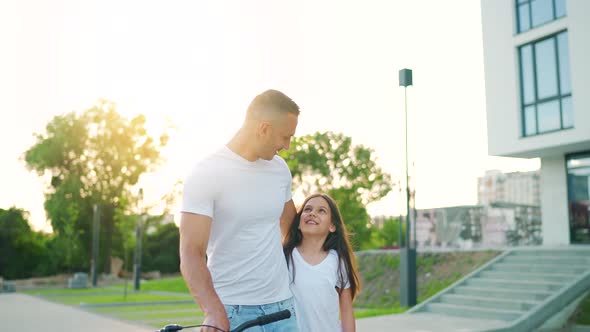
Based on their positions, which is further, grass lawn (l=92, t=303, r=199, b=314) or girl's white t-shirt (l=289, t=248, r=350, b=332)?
grass lawn (l=92, t=303, r=199, b=314)

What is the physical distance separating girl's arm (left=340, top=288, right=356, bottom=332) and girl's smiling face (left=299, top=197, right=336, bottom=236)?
439 mm

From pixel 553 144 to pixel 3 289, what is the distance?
26.7m

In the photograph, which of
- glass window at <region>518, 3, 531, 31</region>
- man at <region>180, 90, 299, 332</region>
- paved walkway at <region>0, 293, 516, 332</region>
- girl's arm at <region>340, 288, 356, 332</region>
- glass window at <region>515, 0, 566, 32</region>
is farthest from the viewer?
glass window at <region>518, 3, 531, 31</region>

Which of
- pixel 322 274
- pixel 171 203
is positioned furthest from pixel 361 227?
pixel 322 274

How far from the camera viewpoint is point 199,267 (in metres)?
2.33

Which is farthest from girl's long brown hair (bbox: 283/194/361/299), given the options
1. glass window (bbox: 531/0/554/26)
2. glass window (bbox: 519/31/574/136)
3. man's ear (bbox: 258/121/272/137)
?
glass window (bbox: 531/0/554/26)

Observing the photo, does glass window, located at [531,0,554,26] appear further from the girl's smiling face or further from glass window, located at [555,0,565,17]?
the girl's smiling face

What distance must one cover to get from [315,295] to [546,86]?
17133 millimetres

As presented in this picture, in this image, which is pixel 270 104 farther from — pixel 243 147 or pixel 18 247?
pixel 18 247

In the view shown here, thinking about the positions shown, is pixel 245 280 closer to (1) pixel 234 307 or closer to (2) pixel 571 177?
(1) pixel 234 307

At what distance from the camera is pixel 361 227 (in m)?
46.5

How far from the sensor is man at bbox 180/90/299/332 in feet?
7.93

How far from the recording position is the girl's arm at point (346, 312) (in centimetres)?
370

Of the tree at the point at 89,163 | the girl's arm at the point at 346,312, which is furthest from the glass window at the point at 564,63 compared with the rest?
the tree at the point at 89,163
